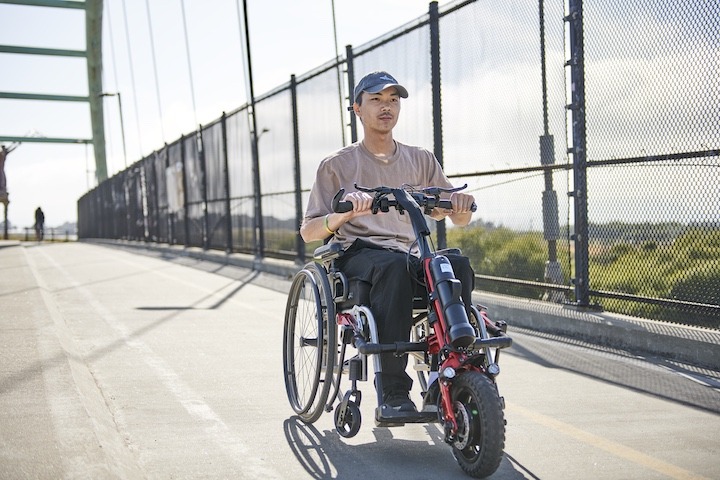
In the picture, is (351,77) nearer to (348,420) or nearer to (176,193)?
(348,420)

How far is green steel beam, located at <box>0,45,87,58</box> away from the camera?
65000 millimetres

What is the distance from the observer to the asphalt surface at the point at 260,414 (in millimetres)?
4434

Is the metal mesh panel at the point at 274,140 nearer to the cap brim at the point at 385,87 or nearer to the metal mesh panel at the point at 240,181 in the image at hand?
the metal mesh panel at the point at 240,181

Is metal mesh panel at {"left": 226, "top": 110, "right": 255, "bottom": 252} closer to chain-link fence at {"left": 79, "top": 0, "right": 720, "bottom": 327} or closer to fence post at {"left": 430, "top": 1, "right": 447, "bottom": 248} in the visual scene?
chain-link fence at {"left": 79, "top": 0, "right": 720, "bottom": 327}

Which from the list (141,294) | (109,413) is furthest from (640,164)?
(141,294)

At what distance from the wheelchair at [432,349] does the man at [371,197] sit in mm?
84

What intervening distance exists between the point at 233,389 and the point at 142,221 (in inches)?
1267

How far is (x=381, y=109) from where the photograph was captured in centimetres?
520

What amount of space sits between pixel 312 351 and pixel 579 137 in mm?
3522

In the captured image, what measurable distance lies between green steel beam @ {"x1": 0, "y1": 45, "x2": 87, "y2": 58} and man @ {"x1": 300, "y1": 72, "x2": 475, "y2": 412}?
63814 millimetres

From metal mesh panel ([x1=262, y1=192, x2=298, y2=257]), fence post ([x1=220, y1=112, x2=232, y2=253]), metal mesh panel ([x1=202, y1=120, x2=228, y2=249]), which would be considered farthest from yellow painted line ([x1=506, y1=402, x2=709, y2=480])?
metal mesh panel ([x1=202, y1=120, x2=228, y2=249])

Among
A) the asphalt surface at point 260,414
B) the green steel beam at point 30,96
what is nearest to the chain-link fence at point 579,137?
the asphalt surface at point 260,414

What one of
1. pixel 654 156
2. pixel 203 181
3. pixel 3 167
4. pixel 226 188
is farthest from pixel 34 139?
pixel 654 156

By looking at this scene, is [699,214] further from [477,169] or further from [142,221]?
[142,221]
